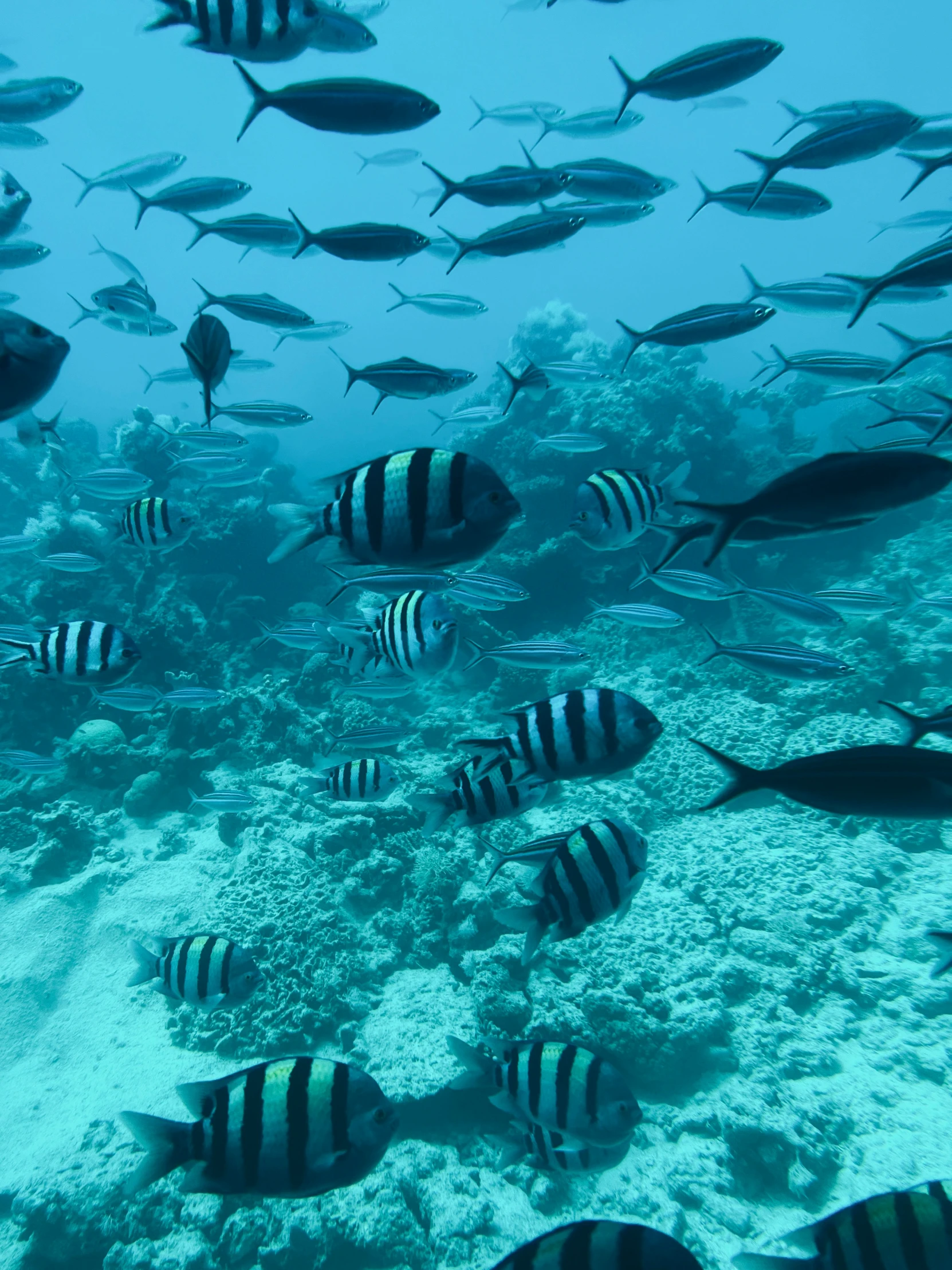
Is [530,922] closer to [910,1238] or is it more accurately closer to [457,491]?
[910,1238]

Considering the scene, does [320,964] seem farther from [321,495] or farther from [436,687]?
[436,687]

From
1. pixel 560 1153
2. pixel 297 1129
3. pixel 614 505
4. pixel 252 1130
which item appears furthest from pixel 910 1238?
pixel 614 505

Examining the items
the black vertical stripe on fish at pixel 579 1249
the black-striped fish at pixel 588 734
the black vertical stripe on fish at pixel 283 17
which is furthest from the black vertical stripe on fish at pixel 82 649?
the black vertical stripe on fish at pixel 579 1249

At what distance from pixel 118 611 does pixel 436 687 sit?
23.3 ft

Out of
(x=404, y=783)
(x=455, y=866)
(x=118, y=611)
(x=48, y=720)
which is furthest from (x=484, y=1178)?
(x=118, y=611)

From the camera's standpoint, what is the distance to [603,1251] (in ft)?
4.79

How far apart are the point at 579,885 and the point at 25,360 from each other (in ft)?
8.99

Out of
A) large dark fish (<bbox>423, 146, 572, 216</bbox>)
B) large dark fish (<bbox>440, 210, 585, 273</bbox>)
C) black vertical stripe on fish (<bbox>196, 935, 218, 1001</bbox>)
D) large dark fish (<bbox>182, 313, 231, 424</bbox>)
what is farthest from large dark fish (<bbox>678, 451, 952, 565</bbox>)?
black vertical stripe on fish (<bbox>196, 935, 218, 1001</bbox>)

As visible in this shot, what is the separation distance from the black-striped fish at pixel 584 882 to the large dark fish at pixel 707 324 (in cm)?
319

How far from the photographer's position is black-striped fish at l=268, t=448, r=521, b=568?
1881 millimetres

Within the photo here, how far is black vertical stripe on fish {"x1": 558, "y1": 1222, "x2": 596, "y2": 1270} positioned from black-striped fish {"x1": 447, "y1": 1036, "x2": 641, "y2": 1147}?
1199 mm

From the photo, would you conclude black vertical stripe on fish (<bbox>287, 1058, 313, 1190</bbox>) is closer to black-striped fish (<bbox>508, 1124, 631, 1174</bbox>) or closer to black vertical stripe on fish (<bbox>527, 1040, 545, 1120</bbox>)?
black vertical stripe on fish (<bbox>527, 1040, 545, 1120</bbox>)

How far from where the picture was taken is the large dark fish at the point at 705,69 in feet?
12.1

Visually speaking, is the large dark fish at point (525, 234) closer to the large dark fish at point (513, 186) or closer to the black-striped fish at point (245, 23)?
the large dark fish at point (513, 186)
